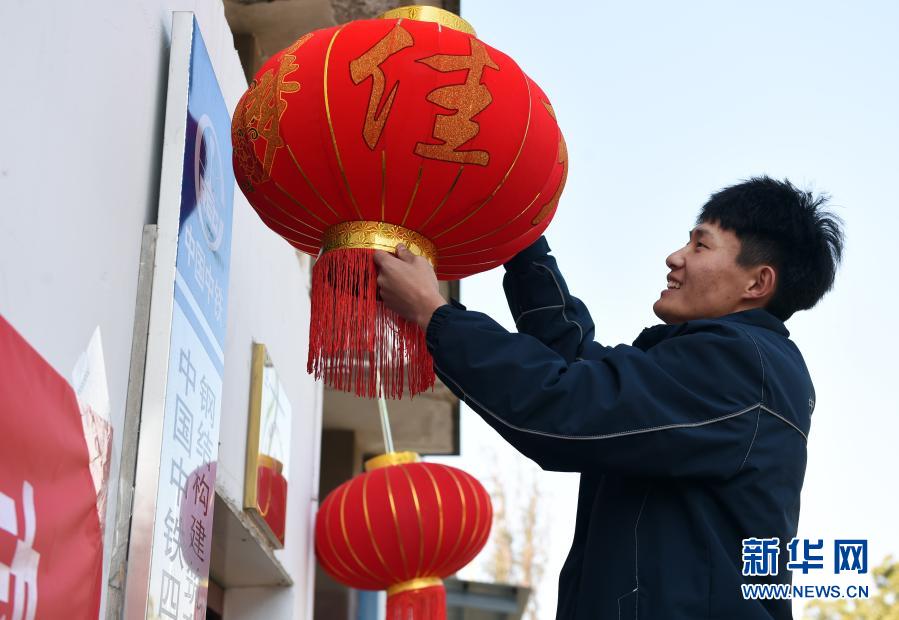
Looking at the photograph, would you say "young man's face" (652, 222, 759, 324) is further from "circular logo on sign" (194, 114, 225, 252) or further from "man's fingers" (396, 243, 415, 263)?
"circular logo on sign" (194, 114, 225, 252)

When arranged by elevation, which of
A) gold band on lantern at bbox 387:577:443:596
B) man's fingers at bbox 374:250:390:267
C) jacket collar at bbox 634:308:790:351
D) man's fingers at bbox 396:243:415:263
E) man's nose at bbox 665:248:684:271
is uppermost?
man's nose at bbox 665:248:684:271

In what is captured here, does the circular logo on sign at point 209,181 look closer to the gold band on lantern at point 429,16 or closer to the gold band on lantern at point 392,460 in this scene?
the gold band on lantern at point 429,16

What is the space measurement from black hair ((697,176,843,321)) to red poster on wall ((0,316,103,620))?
4.60 ft

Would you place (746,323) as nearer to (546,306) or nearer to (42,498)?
(546,306)

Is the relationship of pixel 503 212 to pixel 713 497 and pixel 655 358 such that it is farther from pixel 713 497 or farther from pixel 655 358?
pixel 713 497

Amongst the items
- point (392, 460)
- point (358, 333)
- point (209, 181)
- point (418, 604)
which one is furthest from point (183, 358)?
point (392, 460)

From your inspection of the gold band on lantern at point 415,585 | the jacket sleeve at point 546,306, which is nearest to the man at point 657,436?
the jacket sleeve at point 546,306

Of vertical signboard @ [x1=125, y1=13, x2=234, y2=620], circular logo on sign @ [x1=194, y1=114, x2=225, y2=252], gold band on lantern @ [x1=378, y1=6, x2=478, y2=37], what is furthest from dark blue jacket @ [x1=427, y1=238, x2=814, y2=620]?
circular logo on sign @ [x1=194, y1=114, x2=225, y2=252]

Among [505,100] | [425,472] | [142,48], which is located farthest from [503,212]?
[425,472]

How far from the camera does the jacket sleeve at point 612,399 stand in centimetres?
198

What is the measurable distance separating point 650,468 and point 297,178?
0.84 metres

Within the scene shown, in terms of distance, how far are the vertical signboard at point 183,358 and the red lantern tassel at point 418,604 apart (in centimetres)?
296

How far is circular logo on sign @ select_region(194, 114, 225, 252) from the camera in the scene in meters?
3.17

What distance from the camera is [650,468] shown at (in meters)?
2.00
